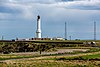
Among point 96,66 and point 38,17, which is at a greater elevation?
point 38,17

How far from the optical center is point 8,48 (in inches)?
A: 4892

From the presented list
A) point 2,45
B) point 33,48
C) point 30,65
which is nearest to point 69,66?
point 30,65

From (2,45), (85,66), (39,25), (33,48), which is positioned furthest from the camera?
(39,25)

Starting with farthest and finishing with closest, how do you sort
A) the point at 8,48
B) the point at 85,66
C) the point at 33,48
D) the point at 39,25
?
the point at 39,25 < the point at 8,48 < the point at 33,48 < the point at 85,66

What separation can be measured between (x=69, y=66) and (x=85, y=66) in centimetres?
238

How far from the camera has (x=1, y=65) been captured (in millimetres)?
52469

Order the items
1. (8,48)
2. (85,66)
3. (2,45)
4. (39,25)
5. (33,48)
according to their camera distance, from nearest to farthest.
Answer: (85,66), (33,48), (8,48), (2,45), (39,25)

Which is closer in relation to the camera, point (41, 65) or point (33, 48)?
point (41, 65)

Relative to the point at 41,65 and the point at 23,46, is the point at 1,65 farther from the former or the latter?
the point at 23,46

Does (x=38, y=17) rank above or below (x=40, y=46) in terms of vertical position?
above

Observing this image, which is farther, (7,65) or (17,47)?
(17,47)

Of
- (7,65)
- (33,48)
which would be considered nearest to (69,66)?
(7,65)

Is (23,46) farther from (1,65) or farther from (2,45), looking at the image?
(1,65)

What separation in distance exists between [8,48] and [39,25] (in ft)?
122
